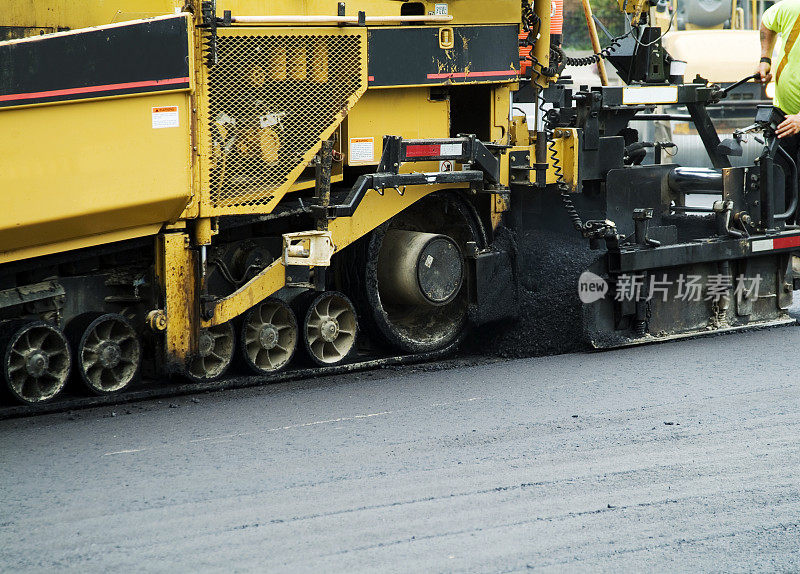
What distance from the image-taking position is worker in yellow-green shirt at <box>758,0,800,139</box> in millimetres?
8094

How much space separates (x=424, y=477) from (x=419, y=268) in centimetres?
228

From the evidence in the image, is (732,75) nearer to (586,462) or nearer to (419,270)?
(419,270)

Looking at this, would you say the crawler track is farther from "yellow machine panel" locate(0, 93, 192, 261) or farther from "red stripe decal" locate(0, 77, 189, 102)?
"red stripe decal" locate(0, 77, 189, 102)

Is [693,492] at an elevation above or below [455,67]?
below

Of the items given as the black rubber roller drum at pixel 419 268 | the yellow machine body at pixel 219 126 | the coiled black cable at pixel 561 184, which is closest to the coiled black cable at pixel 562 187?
the coiled black cable at pixel 561 184

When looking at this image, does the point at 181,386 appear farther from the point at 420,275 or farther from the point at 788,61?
the point at 788,61

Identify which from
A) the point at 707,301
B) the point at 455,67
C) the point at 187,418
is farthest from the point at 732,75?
the point at 187,418

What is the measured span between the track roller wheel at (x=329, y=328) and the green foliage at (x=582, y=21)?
1671 centimetres

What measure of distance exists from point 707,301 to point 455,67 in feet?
7.57

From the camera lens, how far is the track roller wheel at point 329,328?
21.8 ft

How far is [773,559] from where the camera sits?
394 cm

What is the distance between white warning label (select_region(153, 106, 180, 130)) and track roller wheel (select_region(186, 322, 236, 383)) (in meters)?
1.06

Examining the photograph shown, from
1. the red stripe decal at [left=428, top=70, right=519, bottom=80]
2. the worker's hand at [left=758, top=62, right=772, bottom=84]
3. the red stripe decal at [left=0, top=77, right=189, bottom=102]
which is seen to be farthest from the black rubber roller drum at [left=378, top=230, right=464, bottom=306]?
the worker's hand at [left=758, top=62, right=772, bottom=84]

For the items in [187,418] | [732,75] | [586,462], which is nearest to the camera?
[586,462]
